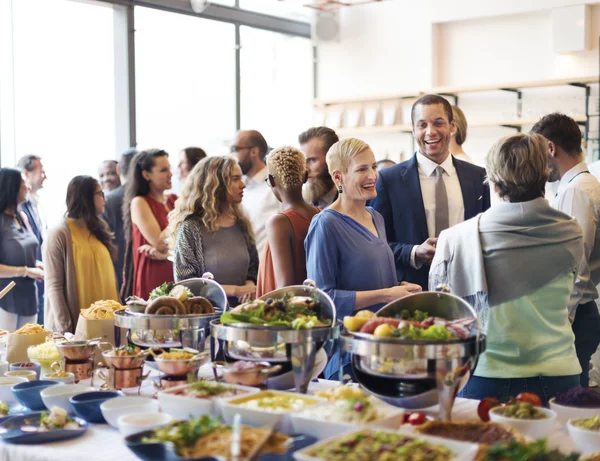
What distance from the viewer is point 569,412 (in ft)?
6.97

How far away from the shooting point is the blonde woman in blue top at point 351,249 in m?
2.77

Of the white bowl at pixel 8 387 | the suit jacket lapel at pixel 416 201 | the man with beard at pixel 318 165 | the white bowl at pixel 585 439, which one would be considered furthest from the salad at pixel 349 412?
the man with beard at pixel 318 165

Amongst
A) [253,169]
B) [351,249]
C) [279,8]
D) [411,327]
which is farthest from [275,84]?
[411,327]

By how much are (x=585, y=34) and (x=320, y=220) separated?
18.6 ft

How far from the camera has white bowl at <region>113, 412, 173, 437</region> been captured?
Result: 1.97 m

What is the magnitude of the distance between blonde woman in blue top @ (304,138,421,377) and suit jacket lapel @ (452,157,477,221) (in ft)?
2.38

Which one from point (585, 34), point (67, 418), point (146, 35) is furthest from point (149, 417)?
point (585, 34)

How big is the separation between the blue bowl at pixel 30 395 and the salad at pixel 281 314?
1.88ft

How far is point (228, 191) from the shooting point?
3752 millimetres

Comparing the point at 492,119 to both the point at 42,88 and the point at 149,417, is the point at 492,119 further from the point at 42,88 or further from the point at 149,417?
the point at 149,417

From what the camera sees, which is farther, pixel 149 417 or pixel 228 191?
pixel 228 191

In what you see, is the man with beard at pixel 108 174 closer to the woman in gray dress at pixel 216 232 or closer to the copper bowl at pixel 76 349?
the woman in gray dress at pixel 216 232

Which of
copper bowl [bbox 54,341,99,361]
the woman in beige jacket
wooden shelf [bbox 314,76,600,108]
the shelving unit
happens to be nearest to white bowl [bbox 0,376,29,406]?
copper bowl [bbox 54,341,99,361]

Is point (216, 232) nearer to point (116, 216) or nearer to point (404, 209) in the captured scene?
point (404, 209)
